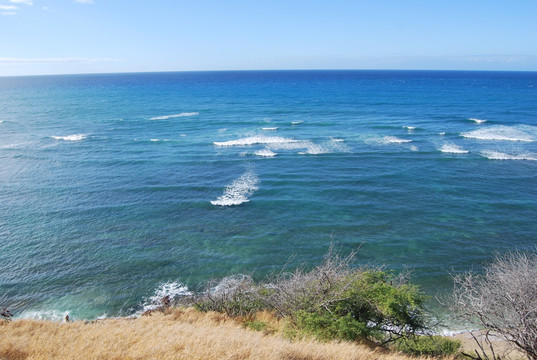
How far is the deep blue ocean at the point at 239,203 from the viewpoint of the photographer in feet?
75.4

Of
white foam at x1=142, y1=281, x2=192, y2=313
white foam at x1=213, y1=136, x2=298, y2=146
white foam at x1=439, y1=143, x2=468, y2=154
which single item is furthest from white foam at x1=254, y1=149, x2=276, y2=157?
white foam at x1=142, y1=281, x2=192, y2=313

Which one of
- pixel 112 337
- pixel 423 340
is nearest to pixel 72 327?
pixel 112 337

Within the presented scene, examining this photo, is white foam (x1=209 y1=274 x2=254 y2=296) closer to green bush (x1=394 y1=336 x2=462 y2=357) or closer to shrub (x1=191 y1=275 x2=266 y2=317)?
shrub (x1=191 y1=275 x2=266 y2=317)

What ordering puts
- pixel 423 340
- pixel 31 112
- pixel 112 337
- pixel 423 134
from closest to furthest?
pixel 112 337
pixel 423 340
pixel 423 134
pixel 31 112

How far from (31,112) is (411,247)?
93.1m

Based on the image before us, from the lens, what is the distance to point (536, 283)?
1330cm

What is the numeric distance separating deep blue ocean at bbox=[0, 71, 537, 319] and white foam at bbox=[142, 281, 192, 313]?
179 millimetres

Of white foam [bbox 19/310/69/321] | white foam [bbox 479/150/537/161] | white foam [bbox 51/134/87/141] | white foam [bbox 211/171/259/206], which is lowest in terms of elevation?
white foam [bbox 19/310/69/321]

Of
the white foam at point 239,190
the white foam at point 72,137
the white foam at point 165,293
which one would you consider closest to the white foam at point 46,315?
the white foam at point 165,293

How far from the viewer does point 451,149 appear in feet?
153

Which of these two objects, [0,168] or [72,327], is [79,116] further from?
[72,327]

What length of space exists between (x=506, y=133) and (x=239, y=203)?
49.9 m

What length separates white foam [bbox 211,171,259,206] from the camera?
105 feet

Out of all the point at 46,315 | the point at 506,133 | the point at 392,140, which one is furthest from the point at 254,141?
the point at 506,133
